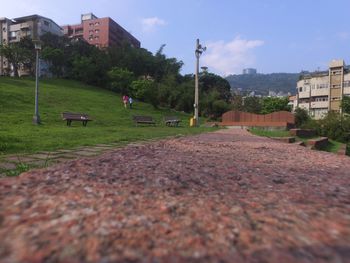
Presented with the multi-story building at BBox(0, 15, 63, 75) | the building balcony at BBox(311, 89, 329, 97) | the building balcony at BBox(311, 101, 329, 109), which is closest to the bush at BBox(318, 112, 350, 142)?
the building balcony at BBox(311, 101, 329, 109)

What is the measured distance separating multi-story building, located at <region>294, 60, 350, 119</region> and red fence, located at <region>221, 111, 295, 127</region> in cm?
4433

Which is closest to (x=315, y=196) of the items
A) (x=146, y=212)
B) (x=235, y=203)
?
(x=235, y=203)

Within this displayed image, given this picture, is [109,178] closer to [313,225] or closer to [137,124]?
[313,225]

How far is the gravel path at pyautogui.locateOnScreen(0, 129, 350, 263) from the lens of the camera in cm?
153

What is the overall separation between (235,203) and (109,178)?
1.11m

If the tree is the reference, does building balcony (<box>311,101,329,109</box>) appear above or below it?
below

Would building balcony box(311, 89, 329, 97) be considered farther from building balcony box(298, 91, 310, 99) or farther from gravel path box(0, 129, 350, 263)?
gravel path box(0, 129, 350, 263)

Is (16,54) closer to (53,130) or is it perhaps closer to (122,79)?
(122,79)

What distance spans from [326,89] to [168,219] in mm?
83431

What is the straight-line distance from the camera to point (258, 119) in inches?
1281

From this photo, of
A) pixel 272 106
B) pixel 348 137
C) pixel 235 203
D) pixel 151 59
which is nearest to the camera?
pixel 235 203

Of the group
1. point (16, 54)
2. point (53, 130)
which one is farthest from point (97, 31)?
point (53, 130)

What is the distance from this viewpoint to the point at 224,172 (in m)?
3.55

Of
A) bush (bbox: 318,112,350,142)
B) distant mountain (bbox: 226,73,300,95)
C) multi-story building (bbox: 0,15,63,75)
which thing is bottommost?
bush (bbox: 318,112,350,142)
